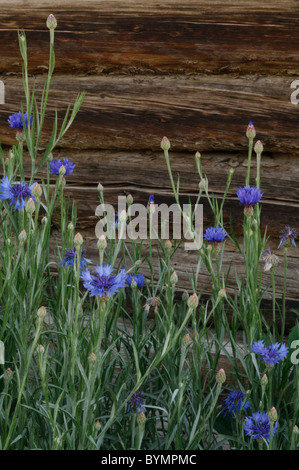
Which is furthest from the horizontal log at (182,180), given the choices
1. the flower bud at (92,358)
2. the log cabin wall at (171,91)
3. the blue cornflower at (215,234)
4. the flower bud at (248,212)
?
the flower bud at (92,358)

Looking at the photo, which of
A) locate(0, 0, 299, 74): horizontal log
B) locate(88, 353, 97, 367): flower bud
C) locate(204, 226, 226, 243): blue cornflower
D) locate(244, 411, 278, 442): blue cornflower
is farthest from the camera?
locate(0, 0, 299, 74): horizontal log

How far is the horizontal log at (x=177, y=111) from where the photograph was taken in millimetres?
2734

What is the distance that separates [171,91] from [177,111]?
9 cm

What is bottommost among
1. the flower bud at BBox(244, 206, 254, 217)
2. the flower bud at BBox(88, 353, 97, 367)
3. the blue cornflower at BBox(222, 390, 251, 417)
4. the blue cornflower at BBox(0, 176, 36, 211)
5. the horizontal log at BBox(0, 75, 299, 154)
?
the blue cornflower at BBox(222, 390, 251, 417)

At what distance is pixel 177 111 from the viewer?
2.80m

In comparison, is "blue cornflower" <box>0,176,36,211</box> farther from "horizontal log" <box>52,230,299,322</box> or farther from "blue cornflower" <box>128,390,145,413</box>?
"horizontal log" <box>52,230,299,322</box>

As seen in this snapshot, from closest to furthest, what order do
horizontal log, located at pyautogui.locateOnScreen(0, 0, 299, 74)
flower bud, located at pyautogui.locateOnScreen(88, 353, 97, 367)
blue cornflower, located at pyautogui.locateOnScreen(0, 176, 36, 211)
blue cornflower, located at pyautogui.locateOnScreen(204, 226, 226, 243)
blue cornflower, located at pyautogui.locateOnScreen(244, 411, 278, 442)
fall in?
flower bud, located at pyautogui.locateOnScreen(88, 353, 97, 367) < blue cornflower, located at pyautogui.locateOnScreen(244, 411, 278, 442) < blue cornflower, located at pyautogui.locateOnScreen(0, 176, 36, 211) < blue cornflower, located at pyautogui.locateOnScreen(204, 226, 226, 243) < horizontal log, located at pyautogui.locateOnScreen(0, 0, 299, 74)

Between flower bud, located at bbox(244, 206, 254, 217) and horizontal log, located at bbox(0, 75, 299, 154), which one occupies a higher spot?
horizontal log, located at bbox(0, 75, 299, 154)

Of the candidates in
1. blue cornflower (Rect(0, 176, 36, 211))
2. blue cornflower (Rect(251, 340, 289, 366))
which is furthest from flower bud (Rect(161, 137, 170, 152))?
blue cornflower (Rect(251, 340, 289, 366))

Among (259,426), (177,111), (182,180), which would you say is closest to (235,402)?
(259,426)

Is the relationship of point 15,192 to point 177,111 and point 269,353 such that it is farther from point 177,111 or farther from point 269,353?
point 177,111

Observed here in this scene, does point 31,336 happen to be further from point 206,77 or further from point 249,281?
point 206,77

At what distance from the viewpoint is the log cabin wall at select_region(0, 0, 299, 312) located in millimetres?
2729

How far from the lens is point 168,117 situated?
2.81 meters
